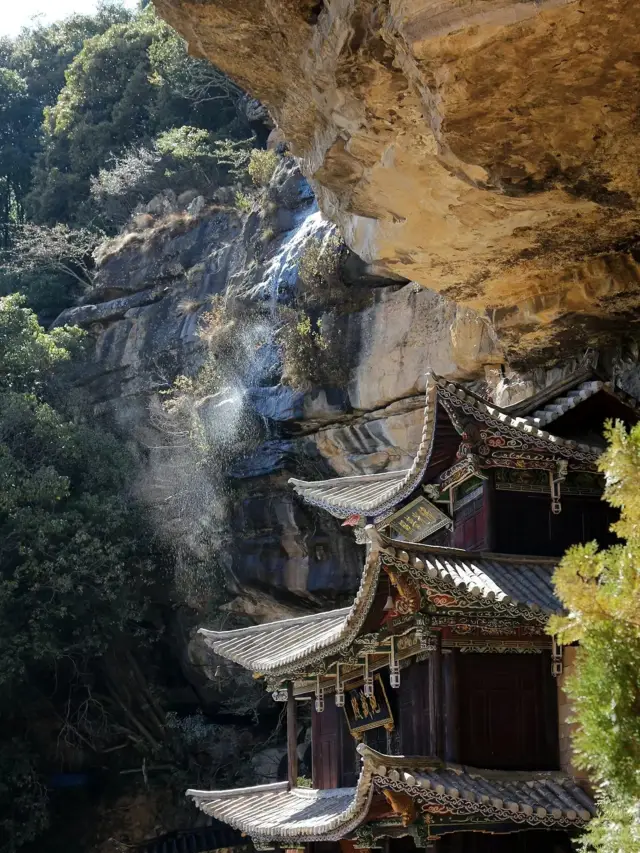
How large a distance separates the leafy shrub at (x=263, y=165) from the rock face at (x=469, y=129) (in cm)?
1534

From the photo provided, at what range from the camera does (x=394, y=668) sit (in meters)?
12.1

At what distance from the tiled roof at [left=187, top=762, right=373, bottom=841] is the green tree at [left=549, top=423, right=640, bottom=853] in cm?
470

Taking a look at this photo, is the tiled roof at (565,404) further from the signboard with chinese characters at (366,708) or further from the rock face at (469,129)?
the signboard with chinese characters at (366,708)

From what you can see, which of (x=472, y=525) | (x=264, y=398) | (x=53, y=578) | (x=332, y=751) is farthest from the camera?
(x=264, y=398)

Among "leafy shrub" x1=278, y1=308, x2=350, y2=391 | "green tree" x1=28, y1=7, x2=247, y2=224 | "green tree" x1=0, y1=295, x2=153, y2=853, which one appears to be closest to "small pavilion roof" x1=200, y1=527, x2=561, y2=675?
"leafy shrub" x1=278, y1=308, x2=350, y2=391

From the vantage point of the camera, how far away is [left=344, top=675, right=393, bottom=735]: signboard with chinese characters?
13.1 m

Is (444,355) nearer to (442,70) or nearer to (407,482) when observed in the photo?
(407,482)

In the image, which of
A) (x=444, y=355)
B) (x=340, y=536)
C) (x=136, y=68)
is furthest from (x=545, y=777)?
(x=136, y=68)

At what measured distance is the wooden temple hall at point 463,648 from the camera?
11.0 metres

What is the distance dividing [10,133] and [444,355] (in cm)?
2542

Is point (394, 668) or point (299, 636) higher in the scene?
point (299, 636)

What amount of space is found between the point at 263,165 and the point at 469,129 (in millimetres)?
19835

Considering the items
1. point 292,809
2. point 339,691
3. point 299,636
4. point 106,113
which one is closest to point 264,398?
point 299,636

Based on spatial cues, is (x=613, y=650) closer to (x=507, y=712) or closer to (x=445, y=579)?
(x=445, y=579)
